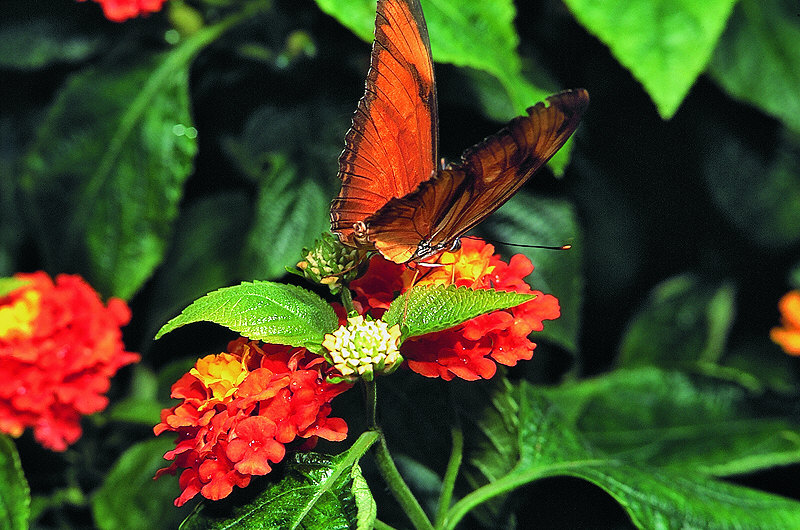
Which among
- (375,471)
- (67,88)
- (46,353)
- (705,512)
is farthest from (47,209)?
(705,512)

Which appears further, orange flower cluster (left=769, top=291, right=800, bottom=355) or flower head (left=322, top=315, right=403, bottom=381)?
orange flower cluster (left=769, top=291, right=800, bottom=355)

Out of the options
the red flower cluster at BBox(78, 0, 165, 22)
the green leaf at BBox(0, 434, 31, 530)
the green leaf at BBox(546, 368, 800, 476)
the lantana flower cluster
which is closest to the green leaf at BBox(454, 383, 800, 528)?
Result: the lantana flower cluster

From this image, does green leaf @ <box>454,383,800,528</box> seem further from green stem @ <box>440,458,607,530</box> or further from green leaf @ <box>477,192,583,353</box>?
green leaf @ <box>477,192,583,353</box>

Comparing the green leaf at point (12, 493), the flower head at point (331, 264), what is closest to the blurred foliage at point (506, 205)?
the green leaf at point (12, 493)

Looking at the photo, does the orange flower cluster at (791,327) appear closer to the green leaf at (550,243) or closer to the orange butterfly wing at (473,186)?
the green leaf at (550,243)

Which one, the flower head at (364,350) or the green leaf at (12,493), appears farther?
the green leaf at (12,493)

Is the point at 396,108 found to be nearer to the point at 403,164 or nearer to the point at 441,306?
the point at 403,164

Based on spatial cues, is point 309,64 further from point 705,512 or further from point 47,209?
point 705,512

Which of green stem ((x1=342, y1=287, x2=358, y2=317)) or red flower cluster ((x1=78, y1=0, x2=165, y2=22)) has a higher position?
red flower cluster ((x1=78, y1=0, x2=165, y2=22))
